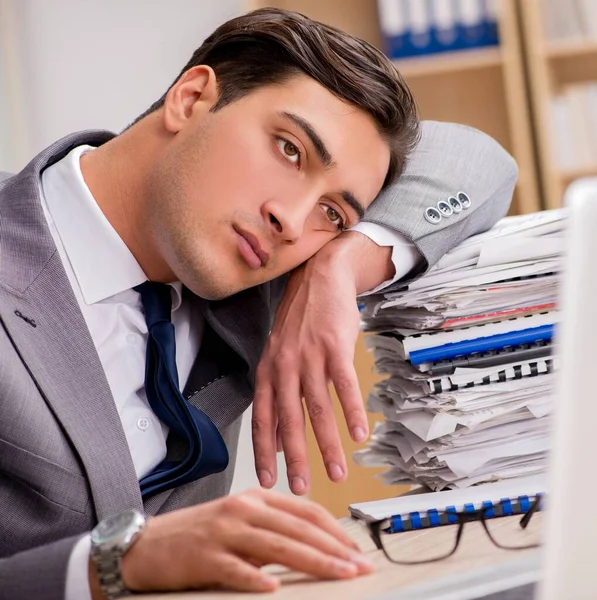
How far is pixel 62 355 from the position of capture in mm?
1171

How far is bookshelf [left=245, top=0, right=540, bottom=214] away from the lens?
3.22m

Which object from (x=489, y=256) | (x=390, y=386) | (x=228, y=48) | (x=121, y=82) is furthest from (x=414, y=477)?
(x=121, y=82)

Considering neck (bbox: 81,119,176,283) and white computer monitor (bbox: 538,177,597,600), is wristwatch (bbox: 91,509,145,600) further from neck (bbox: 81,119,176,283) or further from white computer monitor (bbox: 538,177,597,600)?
neck (bbox: 81,119,176,283)

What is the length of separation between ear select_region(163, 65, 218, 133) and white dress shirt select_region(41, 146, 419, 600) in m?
0.17

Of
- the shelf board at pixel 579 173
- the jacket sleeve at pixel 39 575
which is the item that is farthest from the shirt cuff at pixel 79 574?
the shelf board at pixel 579 173

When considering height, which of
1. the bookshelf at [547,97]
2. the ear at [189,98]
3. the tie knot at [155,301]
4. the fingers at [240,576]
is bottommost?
the bookshelf at [547,97]

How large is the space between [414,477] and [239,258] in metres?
0.41

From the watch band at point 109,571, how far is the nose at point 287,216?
0.64m

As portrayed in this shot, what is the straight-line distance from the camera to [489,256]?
4.16 feet

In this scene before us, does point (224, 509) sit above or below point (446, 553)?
above

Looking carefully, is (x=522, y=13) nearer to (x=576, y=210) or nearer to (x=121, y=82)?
(x=121, y=82)

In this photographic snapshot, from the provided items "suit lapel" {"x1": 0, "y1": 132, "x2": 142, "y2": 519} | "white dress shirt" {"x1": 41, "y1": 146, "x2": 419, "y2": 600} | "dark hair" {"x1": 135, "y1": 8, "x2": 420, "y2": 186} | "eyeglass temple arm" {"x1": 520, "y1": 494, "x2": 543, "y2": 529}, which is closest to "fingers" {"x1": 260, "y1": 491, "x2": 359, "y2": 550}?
"eyeglass temple arm" {"x1": 520, "y1": 494, "x2": 543, "y2": 529}

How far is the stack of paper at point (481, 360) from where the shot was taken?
121 cm

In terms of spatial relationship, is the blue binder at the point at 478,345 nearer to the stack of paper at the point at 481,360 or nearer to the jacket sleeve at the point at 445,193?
the stack of paper at the point at 481,360
